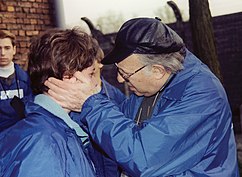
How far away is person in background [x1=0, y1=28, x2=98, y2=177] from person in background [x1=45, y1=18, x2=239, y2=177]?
6cm

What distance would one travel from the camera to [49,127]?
1.74 metres

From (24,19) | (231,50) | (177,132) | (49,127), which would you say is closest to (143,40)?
(177,132)

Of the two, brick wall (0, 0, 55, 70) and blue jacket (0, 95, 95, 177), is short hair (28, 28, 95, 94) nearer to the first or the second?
blue jacket (0, 95, 95, 177)

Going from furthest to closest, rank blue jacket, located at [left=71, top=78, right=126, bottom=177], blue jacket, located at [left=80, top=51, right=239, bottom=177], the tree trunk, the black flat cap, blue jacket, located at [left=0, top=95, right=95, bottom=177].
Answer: the tree trunk < blue jacket, located at [left=71, top=78, right=126, bottom=177] < the black flat cap < blue jacket, located at [left=80, top=51, right=239, bottom=177] < blue jacket, located at [left=0, top=95, right=95, bottom=177]

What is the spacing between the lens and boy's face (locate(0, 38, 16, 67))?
16.1ft

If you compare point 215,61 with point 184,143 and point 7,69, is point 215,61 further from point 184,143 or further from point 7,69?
point 184,143

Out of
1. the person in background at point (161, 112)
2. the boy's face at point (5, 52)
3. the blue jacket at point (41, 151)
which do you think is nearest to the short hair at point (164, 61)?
the person in background at point (161, 112)

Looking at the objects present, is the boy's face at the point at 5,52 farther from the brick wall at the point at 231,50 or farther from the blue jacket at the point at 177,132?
the brick wall at the point at 231,50

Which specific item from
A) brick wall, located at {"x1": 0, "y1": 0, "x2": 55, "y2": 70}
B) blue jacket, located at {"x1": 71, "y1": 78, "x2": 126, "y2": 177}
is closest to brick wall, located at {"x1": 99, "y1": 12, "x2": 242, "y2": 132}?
brick wall, located at {"x1": 0, "y1": 0, "x2": 55, "y2": 70}

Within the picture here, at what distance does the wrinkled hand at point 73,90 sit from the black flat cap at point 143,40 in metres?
0.17

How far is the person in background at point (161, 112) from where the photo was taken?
74.2 inches

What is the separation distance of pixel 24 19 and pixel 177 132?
4.72 metres

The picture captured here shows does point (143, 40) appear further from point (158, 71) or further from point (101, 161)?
point (101, 161)

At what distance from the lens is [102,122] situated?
193cm
